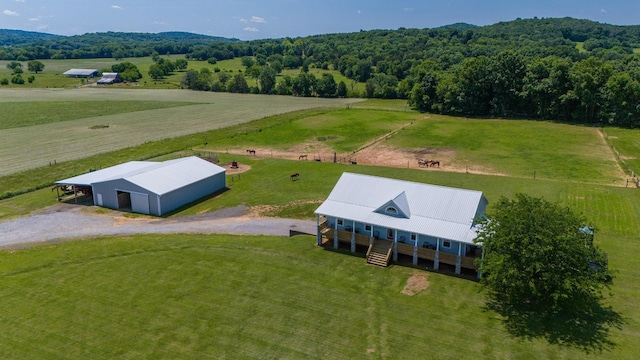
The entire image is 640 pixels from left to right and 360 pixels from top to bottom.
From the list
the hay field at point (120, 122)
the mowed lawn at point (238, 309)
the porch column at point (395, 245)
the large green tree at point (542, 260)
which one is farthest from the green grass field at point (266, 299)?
the hay field at point (120, 122)

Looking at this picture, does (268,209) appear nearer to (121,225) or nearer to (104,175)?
(121,225)

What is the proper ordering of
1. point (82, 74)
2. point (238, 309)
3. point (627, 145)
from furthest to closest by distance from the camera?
point (82, 74), point (627, 145), point (238, 309)

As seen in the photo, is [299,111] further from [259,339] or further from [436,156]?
[259,339]

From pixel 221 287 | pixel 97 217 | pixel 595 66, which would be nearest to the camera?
pixel 221 287

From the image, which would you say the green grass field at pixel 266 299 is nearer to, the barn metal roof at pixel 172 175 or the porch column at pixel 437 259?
the porch column at pixel 437 259

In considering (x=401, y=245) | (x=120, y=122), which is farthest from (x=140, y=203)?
(x=120, y=122)

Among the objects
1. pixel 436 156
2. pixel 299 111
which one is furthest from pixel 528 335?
pixel 299 111
